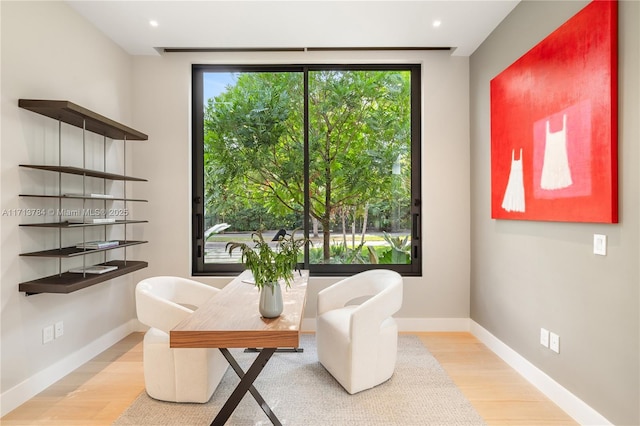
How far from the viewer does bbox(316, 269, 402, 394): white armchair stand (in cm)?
221

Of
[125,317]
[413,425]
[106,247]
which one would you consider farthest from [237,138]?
[413,425]

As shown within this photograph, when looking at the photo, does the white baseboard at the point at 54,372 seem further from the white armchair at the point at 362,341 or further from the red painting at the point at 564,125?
the red painting at the point at 564,125

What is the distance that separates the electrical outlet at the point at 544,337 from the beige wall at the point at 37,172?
10.9 ft

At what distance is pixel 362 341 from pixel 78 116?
2.41 m

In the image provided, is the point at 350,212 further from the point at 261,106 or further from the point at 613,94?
the point at 613,94

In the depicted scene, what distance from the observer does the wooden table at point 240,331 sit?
159cm

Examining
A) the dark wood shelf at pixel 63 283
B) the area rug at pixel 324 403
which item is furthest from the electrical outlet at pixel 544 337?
the dark wood shelf at pixel 63 283

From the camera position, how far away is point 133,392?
232cm

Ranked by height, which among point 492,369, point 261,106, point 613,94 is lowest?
point 492,369

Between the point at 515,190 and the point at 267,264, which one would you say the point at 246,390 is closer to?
the point at 267,264

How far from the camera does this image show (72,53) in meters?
2.69

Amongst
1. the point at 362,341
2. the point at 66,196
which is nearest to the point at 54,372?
the point at 66,196

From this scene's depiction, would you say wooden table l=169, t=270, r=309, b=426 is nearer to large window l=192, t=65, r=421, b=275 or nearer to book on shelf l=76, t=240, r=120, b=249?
book on shelf l=76, t=240, r=120, b=249

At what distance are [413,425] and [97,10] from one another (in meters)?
3.58
